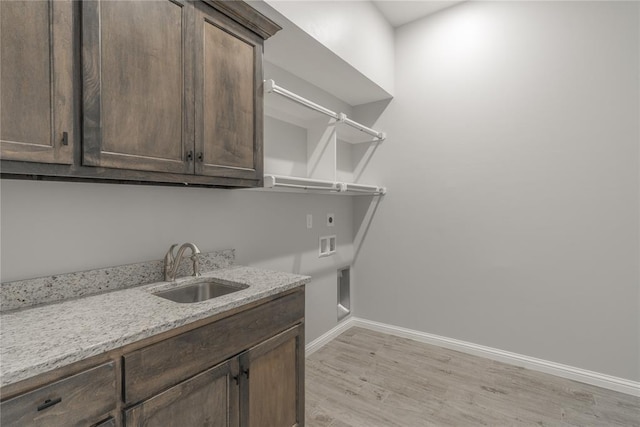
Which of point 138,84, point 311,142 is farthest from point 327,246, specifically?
point 138,84

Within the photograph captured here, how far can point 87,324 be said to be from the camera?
41.1 inches

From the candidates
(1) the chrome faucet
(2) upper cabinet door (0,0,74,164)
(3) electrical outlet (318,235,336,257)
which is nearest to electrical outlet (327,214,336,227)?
(3) electrical outlet (318,235,336,257)

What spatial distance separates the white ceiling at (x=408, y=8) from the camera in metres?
2.75

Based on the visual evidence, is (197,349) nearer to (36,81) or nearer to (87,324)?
(87,324)

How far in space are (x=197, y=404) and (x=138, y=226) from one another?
89cm

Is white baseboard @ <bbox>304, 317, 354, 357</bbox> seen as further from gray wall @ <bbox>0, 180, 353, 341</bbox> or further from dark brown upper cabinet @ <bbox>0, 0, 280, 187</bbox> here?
dark brown upper cabinet @ <bbox>0, 0, 280, 187</bbox>

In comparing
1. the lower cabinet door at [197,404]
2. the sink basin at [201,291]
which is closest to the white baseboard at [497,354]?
the sink basin at [201,291]

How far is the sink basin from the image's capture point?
160 centimetres

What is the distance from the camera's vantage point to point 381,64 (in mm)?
2863

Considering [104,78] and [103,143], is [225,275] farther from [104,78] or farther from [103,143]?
[104,78]

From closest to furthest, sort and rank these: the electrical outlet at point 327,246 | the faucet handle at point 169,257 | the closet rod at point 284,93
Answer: the faucet handle at point 169,257 → the closet rod at point 284,93 → the electrical outlet at point 327,246

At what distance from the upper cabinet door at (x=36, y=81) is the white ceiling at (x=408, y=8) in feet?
8.22

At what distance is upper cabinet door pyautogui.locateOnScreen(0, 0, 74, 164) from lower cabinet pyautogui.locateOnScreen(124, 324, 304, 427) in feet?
2.96

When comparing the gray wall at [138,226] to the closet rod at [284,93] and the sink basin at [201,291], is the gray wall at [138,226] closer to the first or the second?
the sink basin at [201,291]
